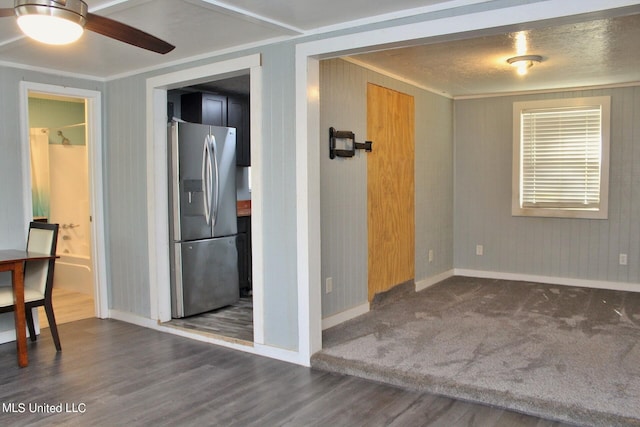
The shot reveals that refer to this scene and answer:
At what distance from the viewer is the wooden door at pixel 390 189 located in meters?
4.57

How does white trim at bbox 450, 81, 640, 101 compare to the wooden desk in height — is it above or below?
above

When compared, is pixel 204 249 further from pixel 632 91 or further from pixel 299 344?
pixel 632 91

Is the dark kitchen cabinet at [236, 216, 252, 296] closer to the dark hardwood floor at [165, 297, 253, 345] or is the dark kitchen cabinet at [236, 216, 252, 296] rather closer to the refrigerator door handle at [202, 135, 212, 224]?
the dark hardwood floor at [165, 297, 253, 345]

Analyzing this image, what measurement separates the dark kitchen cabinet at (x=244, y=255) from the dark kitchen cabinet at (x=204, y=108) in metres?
1.03

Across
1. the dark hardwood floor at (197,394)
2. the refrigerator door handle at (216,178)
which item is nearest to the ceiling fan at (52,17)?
the dark hardwood floor at (197,394)

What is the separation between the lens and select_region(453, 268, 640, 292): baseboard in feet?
17.6

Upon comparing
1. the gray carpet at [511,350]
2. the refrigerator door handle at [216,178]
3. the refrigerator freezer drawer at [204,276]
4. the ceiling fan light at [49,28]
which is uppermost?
the ceiling fan light at [49,28]

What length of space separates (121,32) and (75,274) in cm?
446

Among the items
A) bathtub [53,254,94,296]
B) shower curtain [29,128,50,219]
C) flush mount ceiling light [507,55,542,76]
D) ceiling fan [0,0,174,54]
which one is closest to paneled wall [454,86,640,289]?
flush mount ceiling light [507,55,542,76]

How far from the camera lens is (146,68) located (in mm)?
4242

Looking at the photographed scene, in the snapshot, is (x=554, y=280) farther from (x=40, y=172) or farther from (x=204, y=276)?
(x=40, y=172)

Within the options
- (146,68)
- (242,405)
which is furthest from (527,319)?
(146,68)

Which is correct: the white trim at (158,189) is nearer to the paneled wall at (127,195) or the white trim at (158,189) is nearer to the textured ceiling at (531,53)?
the paneled wall at (127,195)

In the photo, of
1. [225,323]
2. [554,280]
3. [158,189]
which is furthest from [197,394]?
[554,280]
